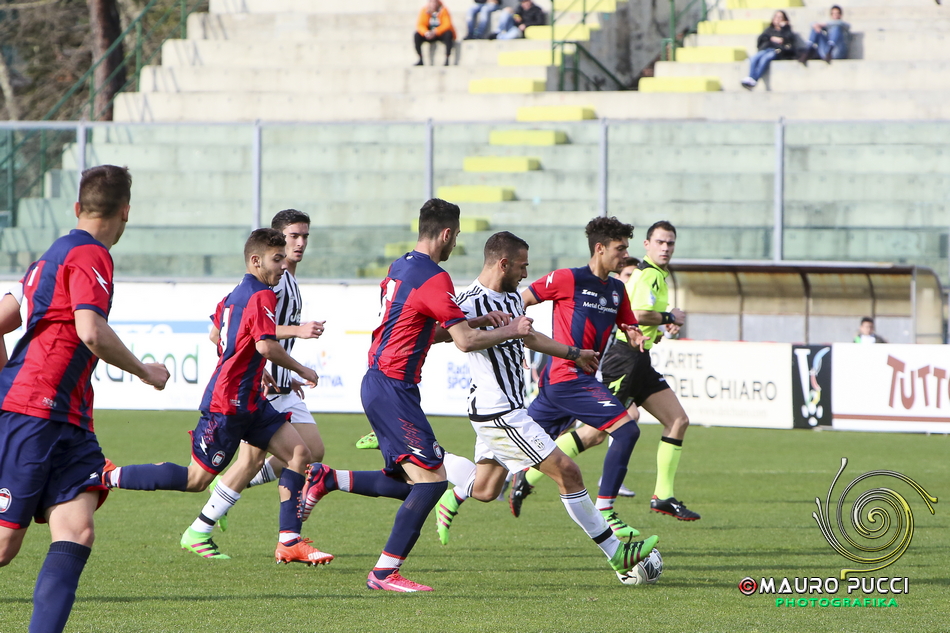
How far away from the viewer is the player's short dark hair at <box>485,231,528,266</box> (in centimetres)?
706

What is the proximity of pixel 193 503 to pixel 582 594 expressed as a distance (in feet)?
15.6

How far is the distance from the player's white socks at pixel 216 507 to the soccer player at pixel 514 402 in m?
1.60

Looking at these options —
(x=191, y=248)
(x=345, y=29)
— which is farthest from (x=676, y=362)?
(x=345, y=29)

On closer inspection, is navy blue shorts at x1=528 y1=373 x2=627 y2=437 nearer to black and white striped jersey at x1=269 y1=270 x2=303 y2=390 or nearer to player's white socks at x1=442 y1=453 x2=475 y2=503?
player's white socks at x1=442 y1=453 x2=475 y2=503

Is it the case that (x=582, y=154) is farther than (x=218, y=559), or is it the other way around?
(x=582, y=154)

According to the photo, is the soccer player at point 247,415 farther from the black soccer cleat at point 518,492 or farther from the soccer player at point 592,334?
the black soccer cleat at point 518,492

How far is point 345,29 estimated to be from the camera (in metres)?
28.8

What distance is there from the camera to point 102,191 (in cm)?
487

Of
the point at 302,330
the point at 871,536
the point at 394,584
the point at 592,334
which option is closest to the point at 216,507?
the point at 302,330

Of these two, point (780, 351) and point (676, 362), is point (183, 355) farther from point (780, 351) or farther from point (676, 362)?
point (780, 351)

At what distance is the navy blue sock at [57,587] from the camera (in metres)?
4.60

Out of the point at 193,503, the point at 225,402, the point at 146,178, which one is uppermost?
the point at 146,178

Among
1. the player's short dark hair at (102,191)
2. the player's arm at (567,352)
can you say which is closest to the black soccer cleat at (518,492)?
the player's arm at (567,352)

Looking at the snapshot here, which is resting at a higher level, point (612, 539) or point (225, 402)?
point (225, 402)
